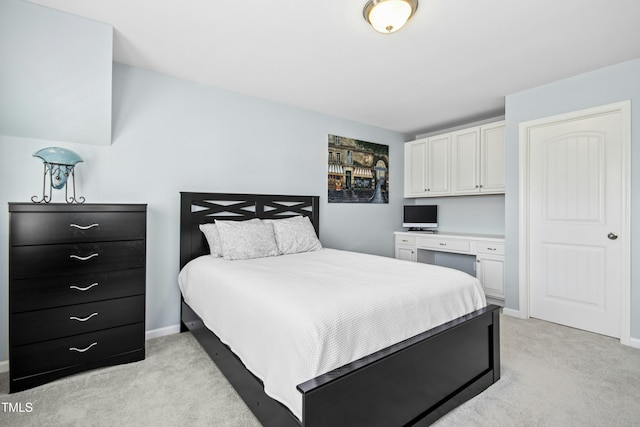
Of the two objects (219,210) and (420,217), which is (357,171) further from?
(219,210)

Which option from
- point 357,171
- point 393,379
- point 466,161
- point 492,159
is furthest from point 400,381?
point 466,161

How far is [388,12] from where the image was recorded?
1.83 meters

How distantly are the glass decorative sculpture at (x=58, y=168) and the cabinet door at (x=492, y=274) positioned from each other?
4131 mm

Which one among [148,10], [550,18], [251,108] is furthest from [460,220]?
[148,10]

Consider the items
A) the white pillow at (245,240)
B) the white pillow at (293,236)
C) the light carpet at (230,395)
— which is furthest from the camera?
the white pillow at (293,236)

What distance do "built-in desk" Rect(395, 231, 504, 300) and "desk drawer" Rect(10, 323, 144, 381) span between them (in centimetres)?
354

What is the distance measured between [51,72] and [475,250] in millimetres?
4366

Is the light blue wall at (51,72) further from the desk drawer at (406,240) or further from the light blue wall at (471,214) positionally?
the light blue wall at (471,214)

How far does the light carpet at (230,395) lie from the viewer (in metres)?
1.67

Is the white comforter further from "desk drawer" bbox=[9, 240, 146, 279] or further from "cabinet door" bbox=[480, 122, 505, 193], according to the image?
"cabinet door" bbox=[480, 122, 505, 193]

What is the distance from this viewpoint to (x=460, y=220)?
456cm

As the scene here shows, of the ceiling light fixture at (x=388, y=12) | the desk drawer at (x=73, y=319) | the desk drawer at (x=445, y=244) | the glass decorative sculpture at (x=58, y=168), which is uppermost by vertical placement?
the ceiling light fixture at (x=388, y=12)

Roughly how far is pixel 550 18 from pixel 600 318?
2595 mm

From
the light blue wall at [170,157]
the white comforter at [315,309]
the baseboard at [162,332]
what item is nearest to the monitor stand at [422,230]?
the light blue wall at [170,157]
